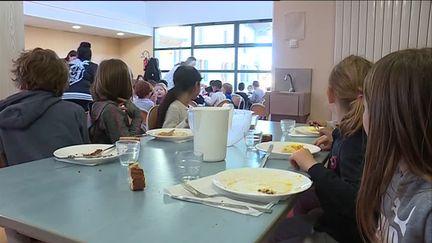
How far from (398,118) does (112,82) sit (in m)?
1.54

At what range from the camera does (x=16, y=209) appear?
2.63ft

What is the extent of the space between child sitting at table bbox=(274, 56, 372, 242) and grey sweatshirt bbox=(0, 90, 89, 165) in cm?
101

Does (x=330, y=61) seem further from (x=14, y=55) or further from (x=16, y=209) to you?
(x=16, y=209)

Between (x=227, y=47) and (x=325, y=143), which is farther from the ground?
(x=227, y=47)

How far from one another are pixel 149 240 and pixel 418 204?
52 centimetres

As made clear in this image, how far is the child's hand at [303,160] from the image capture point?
1.14 meters

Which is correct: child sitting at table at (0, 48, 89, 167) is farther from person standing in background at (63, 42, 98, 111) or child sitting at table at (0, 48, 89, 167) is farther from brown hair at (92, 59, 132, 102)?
person standing in background at (63, 42, 98, 111)

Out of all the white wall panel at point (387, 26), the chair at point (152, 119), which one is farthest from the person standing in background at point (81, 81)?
the white wall panel at point (387, 26)

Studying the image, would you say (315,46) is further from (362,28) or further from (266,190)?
(266,190)

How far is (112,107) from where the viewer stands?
188 cm

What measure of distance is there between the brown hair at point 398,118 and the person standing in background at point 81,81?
274cm

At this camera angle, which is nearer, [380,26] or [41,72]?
[41,72]

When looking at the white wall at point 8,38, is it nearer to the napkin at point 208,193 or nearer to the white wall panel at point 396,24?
the napkin at point 208,193

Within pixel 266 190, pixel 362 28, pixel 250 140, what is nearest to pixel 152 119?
pixel 250 140
